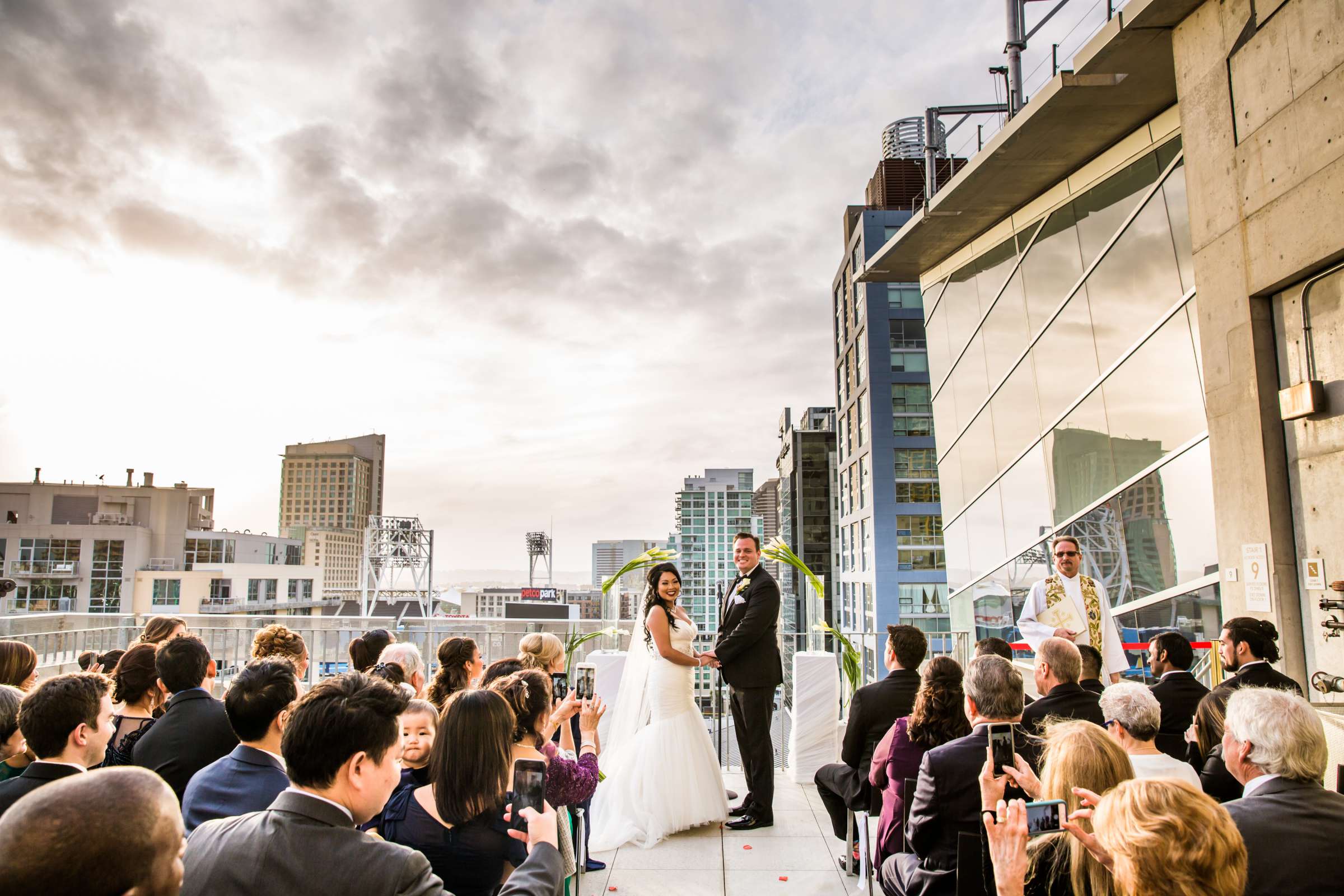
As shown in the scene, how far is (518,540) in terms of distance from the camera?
71812 mm

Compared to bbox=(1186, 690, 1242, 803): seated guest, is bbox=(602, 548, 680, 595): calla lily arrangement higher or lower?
higher

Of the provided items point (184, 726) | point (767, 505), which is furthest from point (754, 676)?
point (767, 505)

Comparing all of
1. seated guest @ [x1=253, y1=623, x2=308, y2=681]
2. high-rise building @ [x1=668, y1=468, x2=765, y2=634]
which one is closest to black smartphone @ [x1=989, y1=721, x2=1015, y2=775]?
seated guest @ [x1=253, y1=623, x2=308, y2=681]

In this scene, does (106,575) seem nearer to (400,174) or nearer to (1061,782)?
(400,174)

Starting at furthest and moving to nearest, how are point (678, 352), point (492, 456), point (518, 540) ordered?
1. point (518, 540)
2. point (492, 456)
3. point (678, 352)

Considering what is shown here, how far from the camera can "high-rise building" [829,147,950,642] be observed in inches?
1481

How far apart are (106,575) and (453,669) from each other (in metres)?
75.0

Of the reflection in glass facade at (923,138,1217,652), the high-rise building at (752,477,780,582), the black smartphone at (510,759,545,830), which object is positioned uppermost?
the high-rise building at (752,477,780,582)

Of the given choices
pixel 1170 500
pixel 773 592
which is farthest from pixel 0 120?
pixel 1170 500

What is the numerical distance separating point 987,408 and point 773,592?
20.9 ft

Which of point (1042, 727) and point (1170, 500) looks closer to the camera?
point (1042, 727)

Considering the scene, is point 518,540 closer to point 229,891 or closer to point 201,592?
point 201,592

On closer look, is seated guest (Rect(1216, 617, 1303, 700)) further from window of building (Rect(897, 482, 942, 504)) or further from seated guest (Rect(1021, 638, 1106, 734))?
window of building (Rect(897, 482, 942, 504))

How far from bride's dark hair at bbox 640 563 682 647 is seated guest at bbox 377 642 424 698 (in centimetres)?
156
